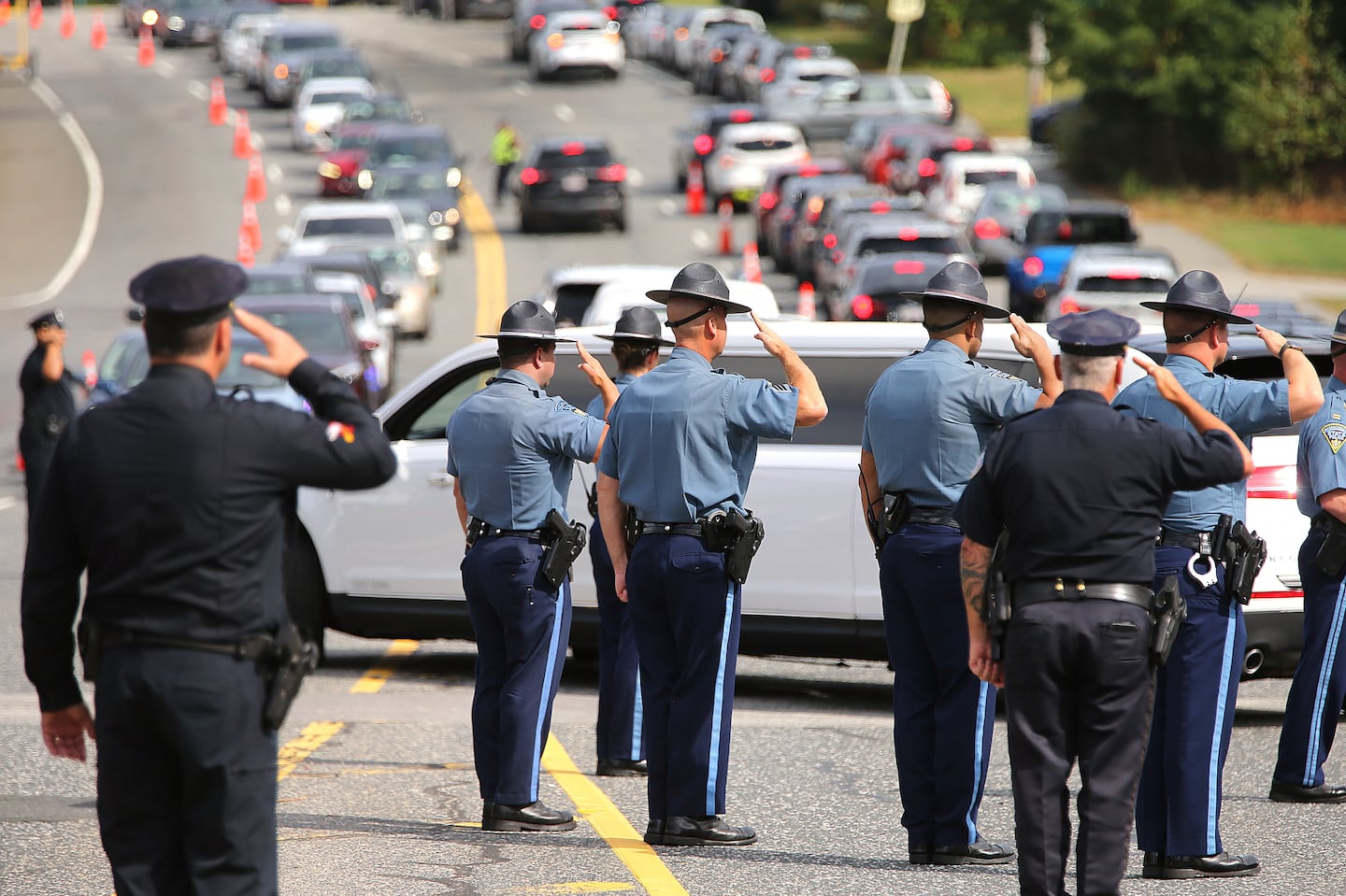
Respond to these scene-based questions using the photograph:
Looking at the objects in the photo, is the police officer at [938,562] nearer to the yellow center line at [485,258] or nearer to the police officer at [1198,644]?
the police officer at [1198,644]

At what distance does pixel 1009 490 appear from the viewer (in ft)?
18.8

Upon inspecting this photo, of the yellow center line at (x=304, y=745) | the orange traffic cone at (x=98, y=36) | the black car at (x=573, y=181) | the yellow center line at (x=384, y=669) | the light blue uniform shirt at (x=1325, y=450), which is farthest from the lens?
the orange traffic cone at (x=98, y=36)

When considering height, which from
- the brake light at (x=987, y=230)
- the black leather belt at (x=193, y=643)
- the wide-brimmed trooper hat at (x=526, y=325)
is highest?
the wide-brimmed trooper hat at (x=526, y=325)

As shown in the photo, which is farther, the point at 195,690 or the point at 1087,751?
the point at 1087,751

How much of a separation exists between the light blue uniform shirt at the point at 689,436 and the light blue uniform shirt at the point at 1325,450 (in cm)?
218

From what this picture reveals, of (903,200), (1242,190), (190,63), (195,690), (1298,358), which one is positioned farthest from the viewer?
(190,63)

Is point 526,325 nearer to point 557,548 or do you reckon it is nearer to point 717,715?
point 557,548

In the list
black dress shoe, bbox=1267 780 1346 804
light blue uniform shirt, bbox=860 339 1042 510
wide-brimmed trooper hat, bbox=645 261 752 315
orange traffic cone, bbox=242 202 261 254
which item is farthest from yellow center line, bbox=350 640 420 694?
orange traffic cone, bbox=242 202 261 254

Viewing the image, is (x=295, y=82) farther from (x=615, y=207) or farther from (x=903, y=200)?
Answer: (x=903, y=200)

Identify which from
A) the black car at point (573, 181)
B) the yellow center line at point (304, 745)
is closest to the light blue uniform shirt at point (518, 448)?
the yellow center line at point (304, 745)

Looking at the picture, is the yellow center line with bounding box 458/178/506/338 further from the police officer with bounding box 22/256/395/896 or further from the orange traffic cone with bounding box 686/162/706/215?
the police officer with bounding box 22/256/395/896

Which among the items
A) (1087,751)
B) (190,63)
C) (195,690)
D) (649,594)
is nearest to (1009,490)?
(1087,751)

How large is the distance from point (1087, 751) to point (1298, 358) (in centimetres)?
161

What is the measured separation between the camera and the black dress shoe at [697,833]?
705 cm
